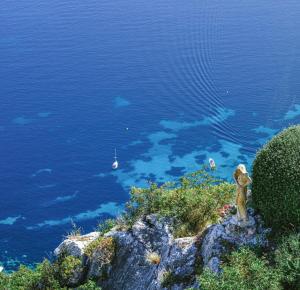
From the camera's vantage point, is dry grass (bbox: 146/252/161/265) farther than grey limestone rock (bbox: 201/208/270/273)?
Yes

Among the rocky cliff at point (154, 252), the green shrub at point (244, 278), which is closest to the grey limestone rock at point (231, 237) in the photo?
the rocky cliff at point (154, 252)

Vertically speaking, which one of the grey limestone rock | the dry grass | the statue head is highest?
the statue head

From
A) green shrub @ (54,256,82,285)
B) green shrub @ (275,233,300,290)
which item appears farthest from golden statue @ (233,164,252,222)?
green shrub @ (54,256,82,285)

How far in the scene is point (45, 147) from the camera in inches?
1257

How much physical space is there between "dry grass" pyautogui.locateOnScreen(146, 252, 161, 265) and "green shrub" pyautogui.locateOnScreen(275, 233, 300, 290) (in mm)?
3850

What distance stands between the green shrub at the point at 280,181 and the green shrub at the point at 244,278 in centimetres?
119

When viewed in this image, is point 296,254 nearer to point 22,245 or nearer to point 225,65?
point 22,245

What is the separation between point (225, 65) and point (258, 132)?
8.73 metres

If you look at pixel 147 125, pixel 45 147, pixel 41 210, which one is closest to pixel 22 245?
pixel 41 210

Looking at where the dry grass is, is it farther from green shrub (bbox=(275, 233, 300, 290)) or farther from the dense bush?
green shrub (bbox=(275, 233, 300, 290))

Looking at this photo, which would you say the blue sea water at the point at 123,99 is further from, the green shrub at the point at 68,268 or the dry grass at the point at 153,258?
the dry grass at the point at 153,258

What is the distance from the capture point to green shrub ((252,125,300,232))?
1050 centimetres

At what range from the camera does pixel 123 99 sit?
118 ft

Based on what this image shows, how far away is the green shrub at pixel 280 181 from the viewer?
1050cm
